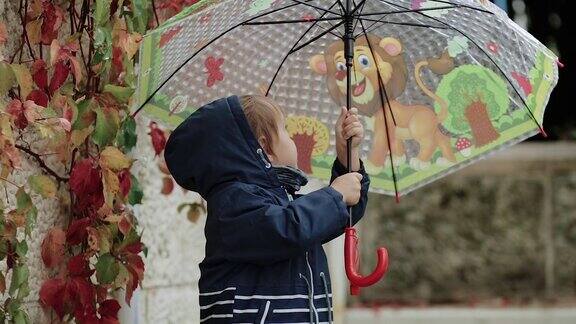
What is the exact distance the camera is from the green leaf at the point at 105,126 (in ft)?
11.3

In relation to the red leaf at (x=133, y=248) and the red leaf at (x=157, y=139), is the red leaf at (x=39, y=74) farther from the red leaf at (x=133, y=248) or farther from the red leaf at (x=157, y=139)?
the red leaf at (x=157, y=139)

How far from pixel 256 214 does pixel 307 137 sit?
0.91 metres

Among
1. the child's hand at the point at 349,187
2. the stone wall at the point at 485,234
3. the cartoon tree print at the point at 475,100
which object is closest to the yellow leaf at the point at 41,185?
the child's hand at the point at 349,187

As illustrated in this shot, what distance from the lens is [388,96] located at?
3.81m

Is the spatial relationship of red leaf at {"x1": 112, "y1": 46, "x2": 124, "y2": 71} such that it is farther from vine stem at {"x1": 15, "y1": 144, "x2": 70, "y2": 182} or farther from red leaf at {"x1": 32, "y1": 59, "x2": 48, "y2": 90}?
vine stem at {"x1": 15, "y1": 144, "x2": 70, "y2": 182}

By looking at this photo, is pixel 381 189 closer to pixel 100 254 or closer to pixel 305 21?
pixel 305 21

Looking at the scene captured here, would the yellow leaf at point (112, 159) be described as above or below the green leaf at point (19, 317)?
above

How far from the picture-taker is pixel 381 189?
3869 mm

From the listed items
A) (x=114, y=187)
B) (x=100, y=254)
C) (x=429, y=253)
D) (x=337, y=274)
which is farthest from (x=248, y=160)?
(x=429, y=253)

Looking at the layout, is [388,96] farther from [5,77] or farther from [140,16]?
[5,77]

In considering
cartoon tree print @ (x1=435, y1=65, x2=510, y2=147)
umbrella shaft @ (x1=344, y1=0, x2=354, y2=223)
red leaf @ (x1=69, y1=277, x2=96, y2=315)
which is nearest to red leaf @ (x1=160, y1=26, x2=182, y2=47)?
umbrella shaft @ (x1=344, y1=0, x2=354, y2=223)

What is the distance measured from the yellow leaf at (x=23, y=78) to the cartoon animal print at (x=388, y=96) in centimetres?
91

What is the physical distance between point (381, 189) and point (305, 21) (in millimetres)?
645

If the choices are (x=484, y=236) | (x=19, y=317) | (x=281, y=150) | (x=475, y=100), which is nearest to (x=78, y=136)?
(x=19, y=317)
